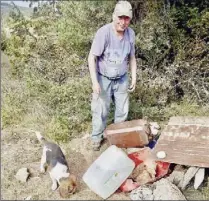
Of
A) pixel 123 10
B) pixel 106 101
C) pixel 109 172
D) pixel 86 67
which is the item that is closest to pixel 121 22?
pixel 123 10

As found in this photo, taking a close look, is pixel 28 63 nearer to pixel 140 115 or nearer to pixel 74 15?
pixel 74 15

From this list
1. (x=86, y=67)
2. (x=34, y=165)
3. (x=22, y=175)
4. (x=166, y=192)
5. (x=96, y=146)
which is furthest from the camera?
(x=86, y=67)

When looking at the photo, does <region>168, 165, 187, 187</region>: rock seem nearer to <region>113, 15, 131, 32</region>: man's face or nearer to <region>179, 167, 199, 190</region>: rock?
<region>179, 167, 199, 190</region>: rock

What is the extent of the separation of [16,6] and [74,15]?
224cm

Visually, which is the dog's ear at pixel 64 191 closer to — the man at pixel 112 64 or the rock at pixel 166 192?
the rock at pixel 166 192

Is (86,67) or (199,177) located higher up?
(86,67)

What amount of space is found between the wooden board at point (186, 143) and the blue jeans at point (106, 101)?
26.8 inches

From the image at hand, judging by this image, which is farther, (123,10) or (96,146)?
(96,146)

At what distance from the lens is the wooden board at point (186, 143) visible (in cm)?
436

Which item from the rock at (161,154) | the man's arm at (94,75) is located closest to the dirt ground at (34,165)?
the rock at (161,154)

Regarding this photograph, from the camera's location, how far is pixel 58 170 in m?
4.43

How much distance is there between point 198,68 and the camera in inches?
267

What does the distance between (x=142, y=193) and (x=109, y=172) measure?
0.46 m

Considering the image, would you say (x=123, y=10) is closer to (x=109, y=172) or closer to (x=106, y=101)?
(x=106, y=101)
